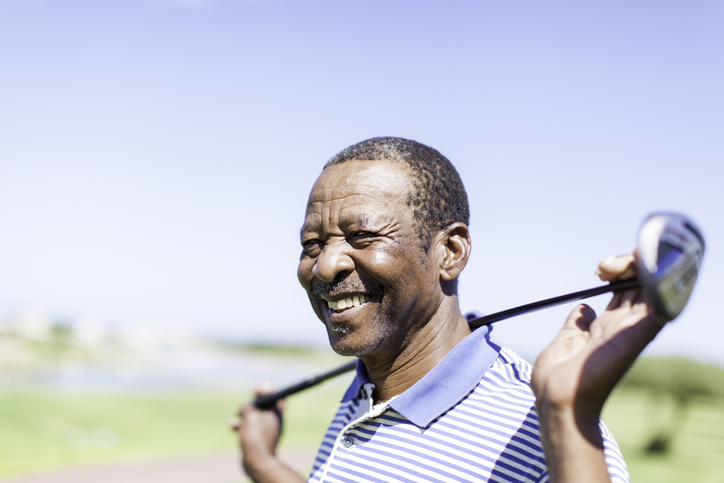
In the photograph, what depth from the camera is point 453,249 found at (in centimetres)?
227

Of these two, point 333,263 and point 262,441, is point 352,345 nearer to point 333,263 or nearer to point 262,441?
point 333,263

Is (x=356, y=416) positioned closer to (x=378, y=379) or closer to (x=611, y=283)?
(x=378, y=379)

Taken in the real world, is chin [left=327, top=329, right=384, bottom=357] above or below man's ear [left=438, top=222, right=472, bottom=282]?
below

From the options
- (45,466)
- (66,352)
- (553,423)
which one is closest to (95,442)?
(45,466)

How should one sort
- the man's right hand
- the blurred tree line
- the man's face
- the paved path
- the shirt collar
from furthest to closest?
1. the blurred tree line
2. the paved path
3. the man's right hand
4. the man's face
5. the shirt collar

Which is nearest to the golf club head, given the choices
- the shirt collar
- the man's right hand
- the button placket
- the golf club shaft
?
the golf club shaft

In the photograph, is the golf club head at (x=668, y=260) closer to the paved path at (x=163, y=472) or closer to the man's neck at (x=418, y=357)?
the man's neck at (x=418, y=357)

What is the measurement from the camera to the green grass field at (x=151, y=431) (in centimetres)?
1126

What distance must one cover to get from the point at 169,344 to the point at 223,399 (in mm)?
32291

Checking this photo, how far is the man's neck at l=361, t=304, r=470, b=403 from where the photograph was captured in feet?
7.25

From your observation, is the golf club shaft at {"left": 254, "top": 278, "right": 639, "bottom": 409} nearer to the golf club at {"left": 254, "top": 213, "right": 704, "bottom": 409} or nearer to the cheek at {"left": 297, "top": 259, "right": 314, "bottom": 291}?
the golf club at {"left": 254, "top": 213, "right": 704, "bottom": 409}

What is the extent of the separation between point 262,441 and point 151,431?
40.8 ft

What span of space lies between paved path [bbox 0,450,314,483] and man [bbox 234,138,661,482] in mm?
8628

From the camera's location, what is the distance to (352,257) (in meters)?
2.13
